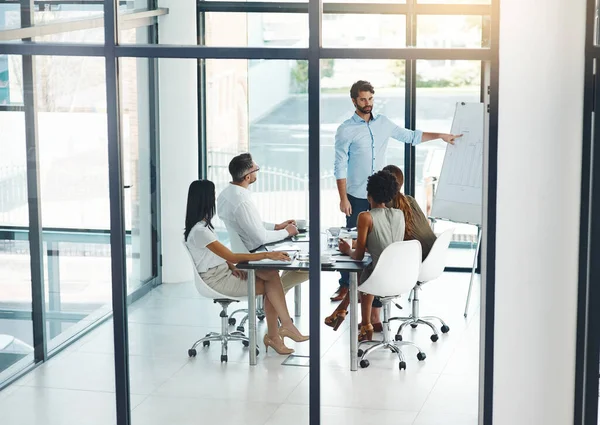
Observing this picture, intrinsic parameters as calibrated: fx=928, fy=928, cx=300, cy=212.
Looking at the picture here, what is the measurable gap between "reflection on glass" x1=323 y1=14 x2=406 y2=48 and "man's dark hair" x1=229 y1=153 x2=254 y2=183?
0.77 metres

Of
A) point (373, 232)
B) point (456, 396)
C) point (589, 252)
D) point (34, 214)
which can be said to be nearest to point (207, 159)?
point (373, 232)

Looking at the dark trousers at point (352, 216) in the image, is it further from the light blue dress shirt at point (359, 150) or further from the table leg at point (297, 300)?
the table leg at point (297, 300)

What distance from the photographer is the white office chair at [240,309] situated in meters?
5.23

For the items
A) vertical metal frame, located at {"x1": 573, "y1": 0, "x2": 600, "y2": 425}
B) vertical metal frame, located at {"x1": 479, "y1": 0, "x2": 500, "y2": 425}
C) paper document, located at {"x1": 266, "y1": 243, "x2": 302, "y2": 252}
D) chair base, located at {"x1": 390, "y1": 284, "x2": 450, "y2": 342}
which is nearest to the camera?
vertical metal frame, located at {"x1": 573, "y1": 0, "x2": 600, "y2": 425}

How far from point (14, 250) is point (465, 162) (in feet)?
9.48

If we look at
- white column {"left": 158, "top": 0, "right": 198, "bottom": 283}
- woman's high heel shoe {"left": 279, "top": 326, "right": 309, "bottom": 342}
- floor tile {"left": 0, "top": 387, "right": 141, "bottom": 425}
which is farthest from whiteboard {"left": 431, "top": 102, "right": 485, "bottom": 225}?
floor tile {"left": 0, "top": 387, "right": 141, "bottom": 425}

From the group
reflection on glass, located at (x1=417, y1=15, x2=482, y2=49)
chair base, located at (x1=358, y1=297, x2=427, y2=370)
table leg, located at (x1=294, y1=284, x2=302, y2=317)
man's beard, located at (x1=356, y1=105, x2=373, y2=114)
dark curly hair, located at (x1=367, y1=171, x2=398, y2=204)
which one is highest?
reflection on glass, located at (x1=417, y1=15, x2=482, y2=49)

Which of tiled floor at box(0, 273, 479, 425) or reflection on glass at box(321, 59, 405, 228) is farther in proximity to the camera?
tiled floor at box(0, 273, 479, 425)

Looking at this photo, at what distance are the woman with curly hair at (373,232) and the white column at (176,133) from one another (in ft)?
3.00

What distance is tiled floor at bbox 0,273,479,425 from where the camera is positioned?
5.23 meters

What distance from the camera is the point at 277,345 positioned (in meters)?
5.28

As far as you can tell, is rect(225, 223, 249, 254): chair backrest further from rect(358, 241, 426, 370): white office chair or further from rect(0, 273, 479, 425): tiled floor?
rect(358, 241, 426, 370): white office chair

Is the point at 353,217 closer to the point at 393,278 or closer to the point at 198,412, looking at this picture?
the point at 393,278

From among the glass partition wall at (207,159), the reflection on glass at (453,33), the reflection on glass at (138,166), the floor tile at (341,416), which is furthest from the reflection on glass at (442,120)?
the reflection on glass at (138,166)
